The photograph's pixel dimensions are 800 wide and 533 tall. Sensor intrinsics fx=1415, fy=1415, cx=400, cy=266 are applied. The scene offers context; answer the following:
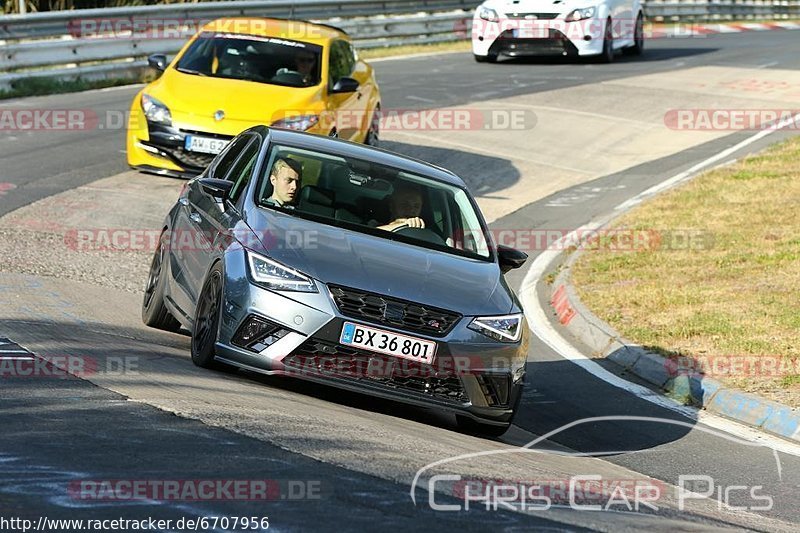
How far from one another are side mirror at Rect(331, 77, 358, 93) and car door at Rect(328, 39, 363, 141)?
0.07m

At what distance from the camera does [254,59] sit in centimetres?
1575

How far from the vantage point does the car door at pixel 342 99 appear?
51.3ft

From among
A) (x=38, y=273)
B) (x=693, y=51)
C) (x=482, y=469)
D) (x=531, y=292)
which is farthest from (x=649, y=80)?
(x=482, y=469)

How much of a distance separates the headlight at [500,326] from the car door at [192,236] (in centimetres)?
175

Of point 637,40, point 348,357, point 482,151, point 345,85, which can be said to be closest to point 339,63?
point 345,85

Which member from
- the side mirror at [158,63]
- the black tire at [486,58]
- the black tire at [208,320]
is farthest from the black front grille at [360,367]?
the black tire at [486,58]

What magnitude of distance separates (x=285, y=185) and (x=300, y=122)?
6.23 metres

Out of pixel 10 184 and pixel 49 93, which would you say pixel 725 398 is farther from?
pixel 49 93

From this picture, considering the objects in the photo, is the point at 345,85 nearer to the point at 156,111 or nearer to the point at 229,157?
the point at 156,111

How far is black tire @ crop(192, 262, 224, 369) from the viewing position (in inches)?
309

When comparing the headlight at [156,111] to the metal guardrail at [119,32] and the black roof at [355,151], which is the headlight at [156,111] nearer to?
the black roof at [355,151]

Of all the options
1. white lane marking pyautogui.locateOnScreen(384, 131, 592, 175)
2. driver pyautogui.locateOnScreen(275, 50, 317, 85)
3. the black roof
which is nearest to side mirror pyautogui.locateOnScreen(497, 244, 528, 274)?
the black roof

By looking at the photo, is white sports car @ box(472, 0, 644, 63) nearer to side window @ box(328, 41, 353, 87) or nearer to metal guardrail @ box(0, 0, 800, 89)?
metal guardrail @ box(0, 0, 800, 89)

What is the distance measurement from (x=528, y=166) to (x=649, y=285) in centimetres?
674
